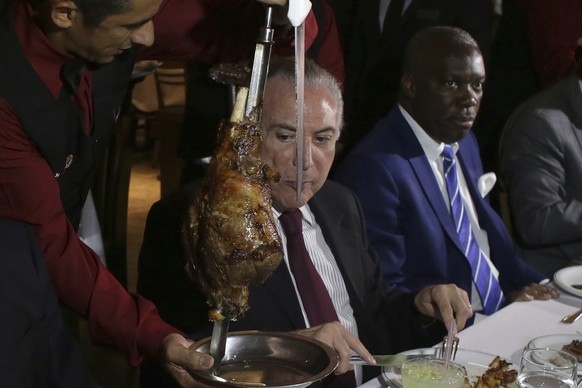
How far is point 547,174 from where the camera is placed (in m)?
3.29

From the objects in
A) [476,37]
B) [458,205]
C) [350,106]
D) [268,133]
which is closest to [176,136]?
[350,106]

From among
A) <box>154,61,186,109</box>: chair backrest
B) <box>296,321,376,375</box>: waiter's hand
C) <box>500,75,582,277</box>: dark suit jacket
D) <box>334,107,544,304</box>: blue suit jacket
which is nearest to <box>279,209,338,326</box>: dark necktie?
<box>296,321,376,375</box>: waiter's hand

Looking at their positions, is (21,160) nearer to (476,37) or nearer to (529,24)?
(476,37)

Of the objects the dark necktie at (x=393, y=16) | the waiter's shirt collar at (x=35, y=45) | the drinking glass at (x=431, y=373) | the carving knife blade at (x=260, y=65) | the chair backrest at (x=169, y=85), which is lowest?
the chair backrest at (x=169, y=85)

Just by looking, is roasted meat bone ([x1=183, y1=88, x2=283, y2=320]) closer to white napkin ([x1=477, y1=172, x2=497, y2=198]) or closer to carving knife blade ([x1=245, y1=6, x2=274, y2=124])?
carving knife blade ([x1=245, y1=6, x2=274, y2=124])

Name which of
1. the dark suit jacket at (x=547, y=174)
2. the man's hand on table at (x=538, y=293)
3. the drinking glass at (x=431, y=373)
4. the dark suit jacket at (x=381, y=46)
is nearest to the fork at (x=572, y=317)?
the man's hand on table at (x=538, y=293)

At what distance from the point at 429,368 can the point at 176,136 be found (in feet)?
10.6

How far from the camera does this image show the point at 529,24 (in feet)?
13.7

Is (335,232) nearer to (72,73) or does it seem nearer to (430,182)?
(430,182)

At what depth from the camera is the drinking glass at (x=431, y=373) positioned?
5.84 feet

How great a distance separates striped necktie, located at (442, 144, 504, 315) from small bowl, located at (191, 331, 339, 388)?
57.4 inches

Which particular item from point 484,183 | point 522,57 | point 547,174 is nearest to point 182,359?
point 484,183

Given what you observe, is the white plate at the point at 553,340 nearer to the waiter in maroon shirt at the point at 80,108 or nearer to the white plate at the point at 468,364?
the white plate at the point at 468,364

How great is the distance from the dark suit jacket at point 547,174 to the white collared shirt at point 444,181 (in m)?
0.27
